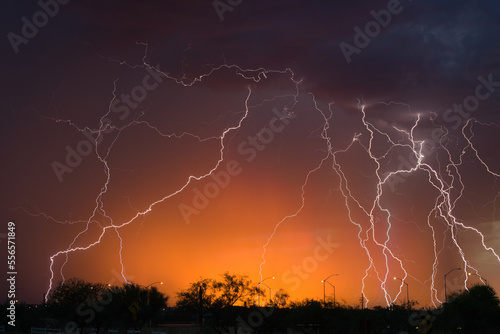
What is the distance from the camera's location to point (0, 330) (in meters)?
58.9

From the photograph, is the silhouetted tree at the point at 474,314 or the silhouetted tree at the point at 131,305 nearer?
the silhouetted tree at the point at 474,314

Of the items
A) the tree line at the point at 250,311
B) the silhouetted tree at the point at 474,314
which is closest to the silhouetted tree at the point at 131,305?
the tree line at the point at 250,311

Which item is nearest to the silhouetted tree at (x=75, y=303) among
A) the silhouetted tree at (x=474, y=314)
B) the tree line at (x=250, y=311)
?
the tree line at (x=250, y=311)

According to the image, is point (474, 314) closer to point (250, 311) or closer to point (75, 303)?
point (250, 311)

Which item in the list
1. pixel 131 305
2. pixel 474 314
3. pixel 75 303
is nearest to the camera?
pixel 474 314

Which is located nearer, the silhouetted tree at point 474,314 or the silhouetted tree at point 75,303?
the silhouetted tree at point 474,314

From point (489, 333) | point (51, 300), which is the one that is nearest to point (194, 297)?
point (51, 300)

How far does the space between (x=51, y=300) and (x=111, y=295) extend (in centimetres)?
1108

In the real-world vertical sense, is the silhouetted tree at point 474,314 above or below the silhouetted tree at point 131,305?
below

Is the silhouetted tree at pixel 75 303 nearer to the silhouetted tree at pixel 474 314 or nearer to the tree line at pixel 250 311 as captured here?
the tree line at pixel 250 311

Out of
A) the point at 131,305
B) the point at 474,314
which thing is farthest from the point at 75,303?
the point at 474,314

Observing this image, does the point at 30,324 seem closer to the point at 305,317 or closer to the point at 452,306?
the point at 305,317

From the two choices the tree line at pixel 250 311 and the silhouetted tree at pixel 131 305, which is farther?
the silhouetted tree at pixel 131 305

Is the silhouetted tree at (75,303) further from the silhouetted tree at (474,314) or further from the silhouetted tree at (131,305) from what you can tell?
the silhouetted tree at (474,314)
